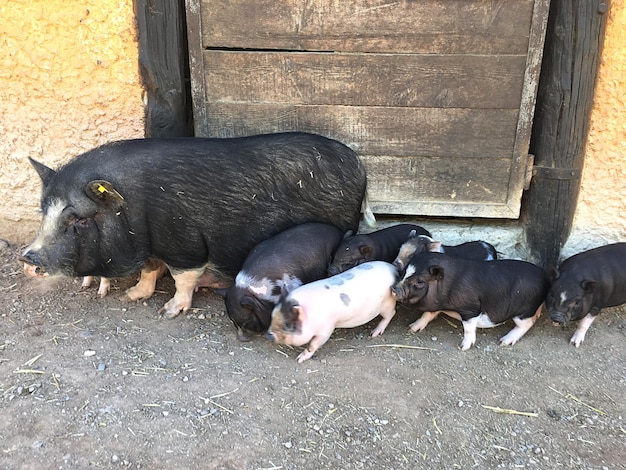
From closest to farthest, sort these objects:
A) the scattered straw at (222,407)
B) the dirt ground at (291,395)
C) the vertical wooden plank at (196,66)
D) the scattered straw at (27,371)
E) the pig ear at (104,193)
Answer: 1. the dirt ground at (291,395)
2. the scattered straw at (222,407)
3. the scattered straw at (27,371)
4. the pig ear at (104,193)
5. the vertical wooden plank at (196,66)

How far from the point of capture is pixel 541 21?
323 cm

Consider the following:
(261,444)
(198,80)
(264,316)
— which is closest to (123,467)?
(261,444)

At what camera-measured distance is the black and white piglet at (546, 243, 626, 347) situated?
9.62 feet

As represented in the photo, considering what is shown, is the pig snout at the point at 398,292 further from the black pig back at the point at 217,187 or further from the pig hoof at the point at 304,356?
the black pig back at the point at 217,187

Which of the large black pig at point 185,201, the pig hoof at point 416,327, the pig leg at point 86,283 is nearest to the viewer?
the large black pig at point 185,201

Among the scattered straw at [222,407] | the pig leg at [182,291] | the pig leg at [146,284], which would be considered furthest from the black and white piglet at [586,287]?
the pig leg at [146,284]

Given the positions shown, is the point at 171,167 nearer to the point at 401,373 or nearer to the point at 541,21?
Answer: the point at 401,373

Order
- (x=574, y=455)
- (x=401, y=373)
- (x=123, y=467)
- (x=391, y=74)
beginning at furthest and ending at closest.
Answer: (x=391, y=74)
(x=401, y=373)
(x=574, y=455)
(x=123, y=467)

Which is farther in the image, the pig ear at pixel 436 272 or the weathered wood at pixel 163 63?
the weathered wood at pixel 163 63

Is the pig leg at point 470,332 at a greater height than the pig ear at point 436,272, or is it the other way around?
the pig ear at point 436,272

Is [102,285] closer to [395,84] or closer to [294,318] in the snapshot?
[294,318]

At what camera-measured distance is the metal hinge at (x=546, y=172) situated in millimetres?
3461

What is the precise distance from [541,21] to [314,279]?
202cm

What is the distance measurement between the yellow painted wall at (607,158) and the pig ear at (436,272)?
1194mm
